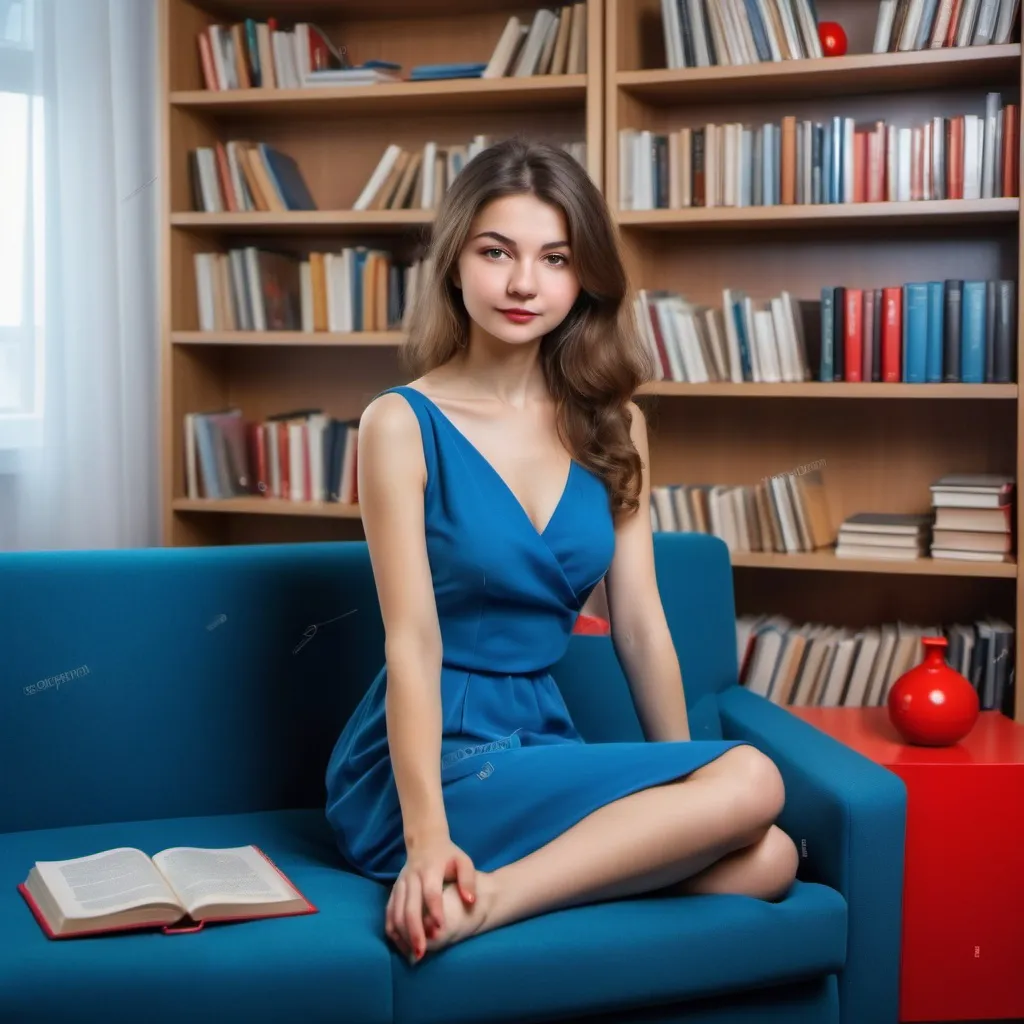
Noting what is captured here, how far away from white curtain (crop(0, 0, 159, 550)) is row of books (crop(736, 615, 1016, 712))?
157cm

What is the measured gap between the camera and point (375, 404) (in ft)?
5.94

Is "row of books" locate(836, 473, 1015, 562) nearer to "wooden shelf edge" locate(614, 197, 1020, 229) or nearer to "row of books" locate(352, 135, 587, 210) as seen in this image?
"wooden shelf edge" locate(614, 197, 1020, 229)

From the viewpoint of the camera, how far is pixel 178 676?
6.70 ft

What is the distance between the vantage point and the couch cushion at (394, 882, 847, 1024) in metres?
1.54

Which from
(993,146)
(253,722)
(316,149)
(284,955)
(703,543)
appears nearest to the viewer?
(284,955)

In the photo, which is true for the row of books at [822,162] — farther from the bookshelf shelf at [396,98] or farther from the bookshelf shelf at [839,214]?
the bookshelf shelf at [396,98]

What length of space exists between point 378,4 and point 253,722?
2.16 metres

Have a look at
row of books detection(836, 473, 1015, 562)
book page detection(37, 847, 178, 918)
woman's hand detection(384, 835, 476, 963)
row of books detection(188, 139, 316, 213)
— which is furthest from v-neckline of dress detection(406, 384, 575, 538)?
row of books detection(188, 139, 316, 213)

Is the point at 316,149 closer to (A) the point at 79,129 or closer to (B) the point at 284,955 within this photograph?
(A) the point at 79,129

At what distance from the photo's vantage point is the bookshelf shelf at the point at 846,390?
290 centimetres

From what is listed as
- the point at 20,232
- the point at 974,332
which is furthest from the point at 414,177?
the point at 974,332

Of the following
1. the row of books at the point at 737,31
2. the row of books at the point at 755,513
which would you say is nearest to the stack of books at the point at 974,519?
the row of books at the point at 755,513

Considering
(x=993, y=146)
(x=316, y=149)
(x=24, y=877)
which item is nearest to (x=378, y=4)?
(x=316, y=149)

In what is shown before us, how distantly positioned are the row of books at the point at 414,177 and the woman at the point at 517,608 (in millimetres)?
1474
